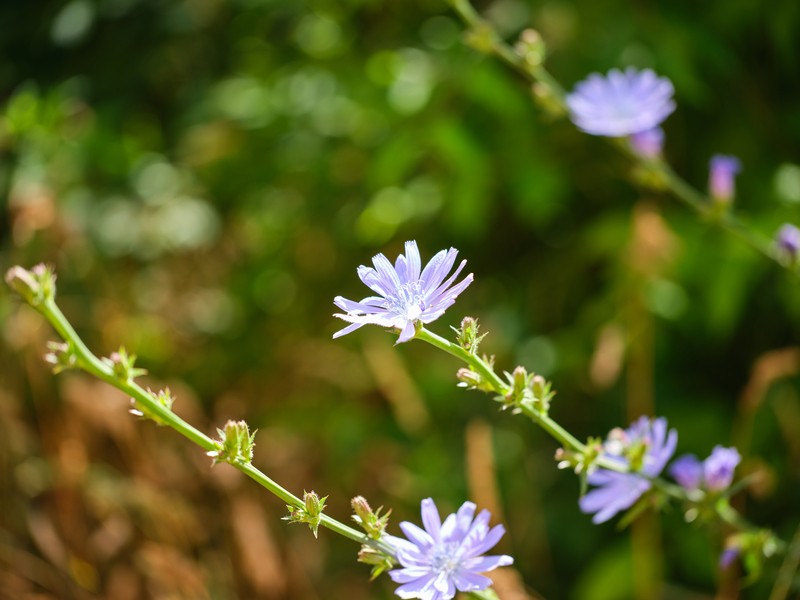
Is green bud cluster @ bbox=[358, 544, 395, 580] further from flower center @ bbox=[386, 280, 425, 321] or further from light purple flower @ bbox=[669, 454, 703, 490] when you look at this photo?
light purple flower @ bbox=[669, 454, 703, 490]

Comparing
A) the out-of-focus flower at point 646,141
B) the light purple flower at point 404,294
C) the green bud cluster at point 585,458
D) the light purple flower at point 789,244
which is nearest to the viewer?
the light purple flower at point 404,294

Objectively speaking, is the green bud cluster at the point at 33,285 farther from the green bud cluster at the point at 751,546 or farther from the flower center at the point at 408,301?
the green bud cluster at the point at 751,546

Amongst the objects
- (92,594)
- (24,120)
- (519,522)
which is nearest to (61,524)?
(92,594)

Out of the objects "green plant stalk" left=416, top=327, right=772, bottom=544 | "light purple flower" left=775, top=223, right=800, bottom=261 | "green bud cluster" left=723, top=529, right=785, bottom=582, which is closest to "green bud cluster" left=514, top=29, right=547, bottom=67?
"light purple flower" left=775, top=223, right=800, bottom=261

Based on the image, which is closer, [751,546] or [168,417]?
[168,417]

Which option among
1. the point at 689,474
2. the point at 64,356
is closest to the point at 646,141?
the point at 689,474

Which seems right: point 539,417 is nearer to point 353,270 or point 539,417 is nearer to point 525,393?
point 525,393

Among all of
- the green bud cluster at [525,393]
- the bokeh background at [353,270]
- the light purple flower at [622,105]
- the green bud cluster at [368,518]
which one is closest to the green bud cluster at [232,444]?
the green bud cluster at [368,518]
